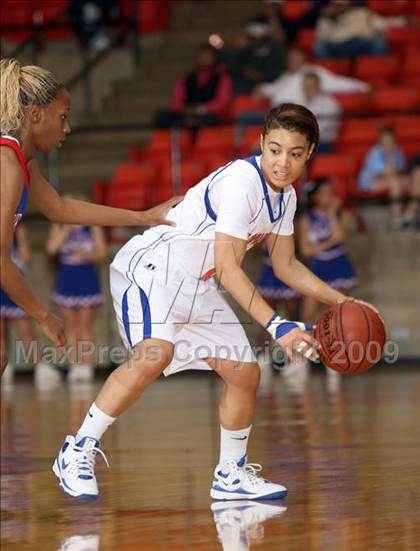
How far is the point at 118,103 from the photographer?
1430cm

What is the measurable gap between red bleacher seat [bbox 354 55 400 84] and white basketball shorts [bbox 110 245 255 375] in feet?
27.3

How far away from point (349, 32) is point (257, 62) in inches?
38.5

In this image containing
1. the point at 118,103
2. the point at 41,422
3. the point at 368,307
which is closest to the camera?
the point at 368,307

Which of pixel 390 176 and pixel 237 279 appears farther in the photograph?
pixel 390 176

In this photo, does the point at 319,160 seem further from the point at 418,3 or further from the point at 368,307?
the point at 368,307

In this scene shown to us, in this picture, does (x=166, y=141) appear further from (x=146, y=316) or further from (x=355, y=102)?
(x=146, y=316)

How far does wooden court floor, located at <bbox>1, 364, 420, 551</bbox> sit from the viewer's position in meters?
4.45

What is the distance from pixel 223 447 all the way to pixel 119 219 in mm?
1042

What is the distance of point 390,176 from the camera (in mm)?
11648

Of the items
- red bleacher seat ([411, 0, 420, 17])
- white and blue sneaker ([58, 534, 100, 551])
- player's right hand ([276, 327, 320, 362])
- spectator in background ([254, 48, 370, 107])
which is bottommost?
white and blue sneaker ([58, 534, 100, 551])

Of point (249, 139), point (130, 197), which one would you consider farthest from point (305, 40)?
point (130, 197)

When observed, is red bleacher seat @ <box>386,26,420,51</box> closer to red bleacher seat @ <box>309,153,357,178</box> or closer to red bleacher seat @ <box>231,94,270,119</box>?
red bleacher seat @ <box>231,94,270,119</box>

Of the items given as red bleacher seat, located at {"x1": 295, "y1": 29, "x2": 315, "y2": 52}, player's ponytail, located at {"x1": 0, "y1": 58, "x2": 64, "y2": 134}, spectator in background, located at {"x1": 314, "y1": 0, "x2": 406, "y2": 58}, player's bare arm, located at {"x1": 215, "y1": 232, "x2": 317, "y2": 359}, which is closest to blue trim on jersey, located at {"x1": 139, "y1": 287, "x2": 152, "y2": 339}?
player's bare arm, located at {"x1": 215, "y1": 232, "x2": 317, "y2": 359}

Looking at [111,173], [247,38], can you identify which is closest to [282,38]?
[247,38]
